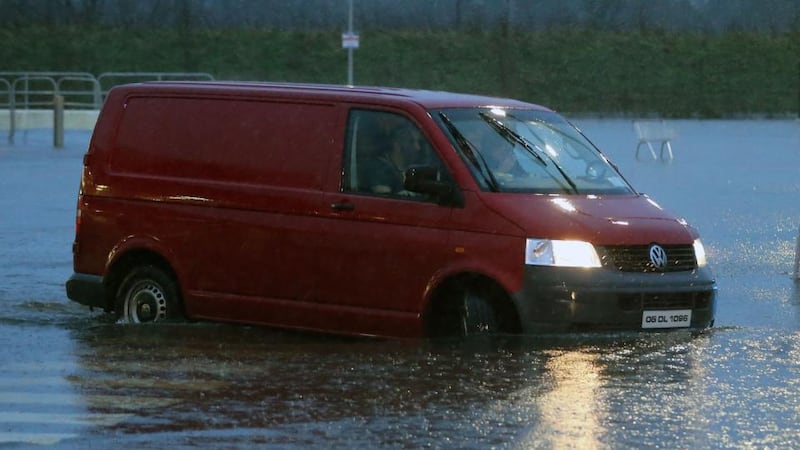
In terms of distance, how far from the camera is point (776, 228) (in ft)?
70.7

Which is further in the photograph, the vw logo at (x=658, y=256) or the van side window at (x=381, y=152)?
the van side window at (x=381, y=152)

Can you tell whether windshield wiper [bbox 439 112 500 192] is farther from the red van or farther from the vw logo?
the vw logo

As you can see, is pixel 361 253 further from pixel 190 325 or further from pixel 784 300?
pixel 784 300

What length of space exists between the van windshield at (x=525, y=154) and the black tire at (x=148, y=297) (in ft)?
7.08

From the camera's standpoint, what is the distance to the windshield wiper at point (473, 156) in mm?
10648

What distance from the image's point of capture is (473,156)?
10.8 metres

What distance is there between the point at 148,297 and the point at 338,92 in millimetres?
1898

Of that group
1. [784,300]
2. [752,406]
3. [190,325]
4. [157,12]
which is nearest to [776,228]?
[784,300]

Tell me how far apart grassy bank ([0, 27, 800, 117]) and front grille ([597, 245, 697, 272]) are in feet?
201

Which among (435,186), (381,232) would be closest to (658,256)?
(435,186)

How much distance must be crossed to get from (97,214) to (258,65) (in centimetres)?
6730

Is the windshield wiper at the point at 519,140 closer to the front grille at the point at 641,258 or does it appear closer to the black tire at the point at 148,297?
the front grille at the point at 641,258

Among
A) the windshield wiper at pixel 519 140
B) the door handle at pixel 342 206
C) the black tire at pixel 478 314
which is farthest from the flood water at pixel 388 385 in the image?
the windshield wiper at pixel 519 140

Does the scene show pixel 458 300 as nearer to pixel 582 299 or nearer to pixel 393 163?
pixel 582 299
